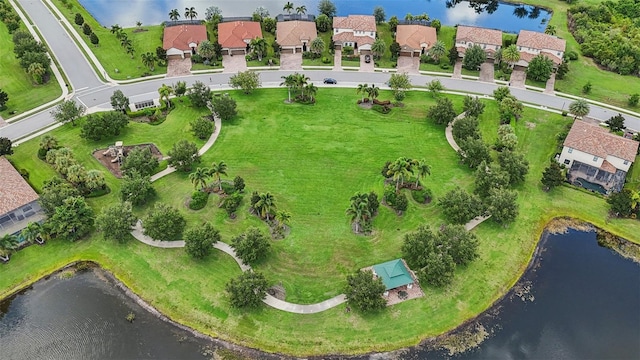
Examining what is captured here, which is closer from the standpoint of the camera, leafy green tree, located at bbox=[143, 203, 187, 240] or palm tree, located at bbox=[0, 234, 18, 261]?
palm tree, located at bbox=[0, 234, 18, 261]

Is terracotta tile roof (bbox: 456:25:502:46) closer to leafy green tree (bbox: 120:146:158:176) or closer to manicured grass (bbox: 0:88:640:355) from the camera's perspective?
manicured grass (bbox: 0:88:640:355)

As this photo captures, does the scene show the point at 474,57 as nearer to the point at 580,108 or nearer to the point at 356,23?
the point at 580,108

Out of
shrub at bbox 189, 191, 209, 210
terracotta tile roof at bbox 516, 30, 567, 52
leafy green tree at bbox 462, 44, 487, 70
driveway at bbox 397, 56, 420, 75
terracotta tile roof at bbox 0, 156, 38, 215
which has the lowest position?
shrub at bbox 189, 191, 209, 210

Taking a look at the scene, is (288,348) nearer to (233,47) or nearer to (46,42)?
(233,47)

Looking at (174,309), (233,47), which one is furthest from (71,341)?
(233,47)

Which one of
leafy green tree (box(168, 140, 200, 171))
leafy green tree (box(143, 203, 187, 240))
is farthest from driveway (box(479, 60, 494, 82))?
leafy green tree (box(143, 203, 187, 240))
